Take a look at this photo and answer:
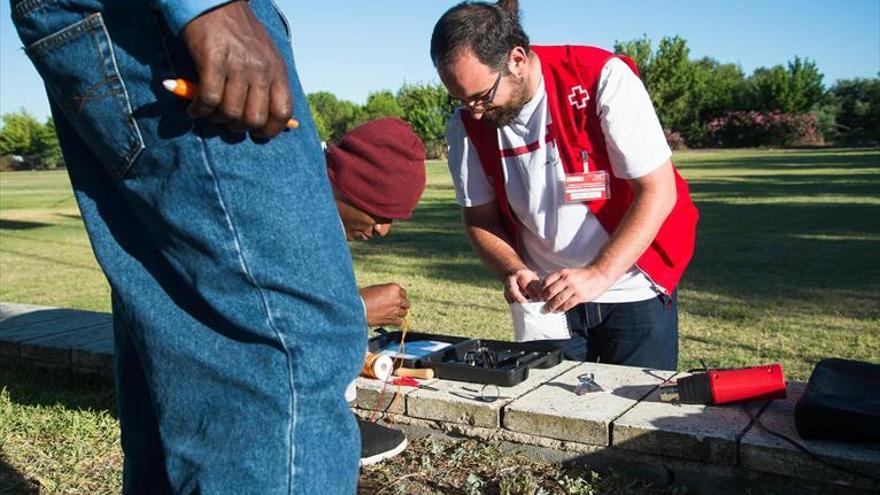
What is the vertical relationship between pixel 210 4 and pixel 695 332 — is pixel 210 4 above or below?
above

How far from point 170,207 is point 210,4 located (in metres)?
0.26

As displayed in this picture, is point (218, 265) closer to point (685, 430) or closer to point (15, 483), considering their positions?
point (685, 430)

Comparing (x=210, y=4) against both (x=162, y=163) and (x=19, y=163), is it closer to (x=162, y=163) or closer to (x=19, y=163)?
(x=162, y=163)

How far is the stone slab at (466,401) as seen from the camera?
2773 millimetres

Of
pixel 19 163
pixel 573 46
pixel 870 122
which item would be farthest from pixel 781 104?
pixel 573 46

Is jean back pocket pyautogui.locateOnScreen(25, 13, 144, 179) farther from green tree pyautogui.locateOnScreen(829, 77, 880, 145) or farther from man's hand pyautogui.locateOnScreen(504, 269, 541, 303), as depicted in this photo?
green tree pyautogui.locateOnScreen(829, 77, 880, 145)

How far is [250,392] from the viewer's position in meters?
1.13

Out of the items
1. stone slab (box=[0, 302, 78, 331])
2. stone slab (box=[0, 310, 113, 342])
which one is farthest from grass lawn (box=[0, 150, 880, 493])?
stone slab (box=[0, 302, 78, 331])

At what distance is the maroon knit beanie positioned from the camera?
6.96 ft

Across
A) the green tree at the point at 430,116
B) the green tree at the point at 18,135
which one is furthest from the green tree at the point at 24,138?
→ the green tree at the point at 430,116

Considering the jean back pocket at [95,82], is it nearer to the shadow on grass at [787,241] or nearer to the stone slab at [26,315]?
the stone slab at [26,315]

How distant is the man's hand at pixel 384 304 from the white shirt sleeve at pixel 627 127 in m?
0.87

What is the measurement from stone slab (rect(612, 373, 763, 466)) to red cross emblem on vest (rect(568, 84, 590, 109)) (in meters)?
1.04

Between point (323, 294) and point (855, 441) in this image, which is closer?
point (323, 294)
